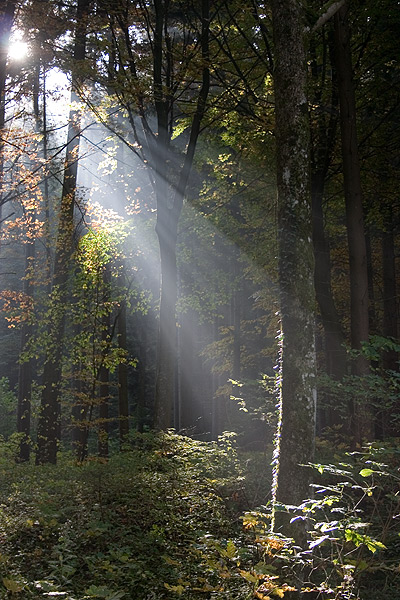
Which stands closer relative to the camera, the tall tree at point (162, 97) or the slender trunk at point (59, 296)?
the tall tree at point (162, 97)

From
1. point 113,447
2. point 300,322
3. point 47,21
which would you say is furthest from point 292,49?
point 113,447

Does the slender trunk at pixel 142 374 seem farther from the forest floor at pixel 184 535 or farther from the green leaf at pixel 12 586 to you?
the green leaf at pixel 12 586

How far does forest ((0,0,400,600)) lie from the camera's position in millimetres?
5297

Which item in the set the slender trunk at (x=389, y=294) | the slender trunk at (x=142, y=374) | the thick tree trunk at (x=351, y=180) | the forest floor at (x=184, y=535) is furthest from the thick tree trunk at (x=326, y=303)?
the slender trunk at (x=142, y=374)

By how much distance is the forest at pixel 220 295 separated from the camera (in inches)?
209

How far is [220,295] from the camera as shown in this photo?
19.8 m

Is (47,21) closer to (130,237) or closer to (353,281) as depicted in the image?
(130,237)

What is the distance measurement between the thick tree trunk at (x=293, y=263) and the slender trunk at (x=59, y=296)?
25.4ft

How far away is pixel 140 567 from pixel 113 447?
18.9 metres

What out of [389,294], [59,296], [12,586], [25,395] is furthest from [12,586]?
[25,395]

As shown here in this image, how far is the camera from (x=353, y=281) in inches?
422

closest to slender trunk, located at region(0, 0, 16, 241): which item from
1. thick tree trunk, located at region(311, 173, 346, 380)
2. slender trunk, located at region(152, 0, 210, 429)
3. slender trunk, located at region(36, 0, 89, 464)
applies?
slender trunk, located at region(36, 0, 89, 464)

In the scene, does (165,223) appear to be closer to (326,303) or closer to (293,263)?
(326,303)

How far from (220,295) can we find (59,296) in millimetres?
6974
